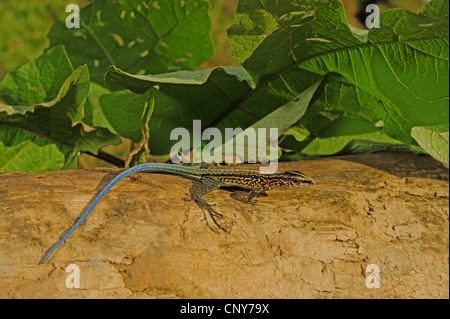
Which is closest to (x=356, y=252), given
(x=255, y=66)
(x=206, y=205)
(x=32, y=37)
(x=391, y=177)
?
(x=391, y=177)

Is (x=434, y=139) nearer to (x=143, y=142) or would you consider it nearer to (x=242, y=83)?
(x=242, y=83)

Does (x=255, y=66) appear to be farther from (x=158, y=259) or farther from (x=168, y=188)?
(x=158, y=259)

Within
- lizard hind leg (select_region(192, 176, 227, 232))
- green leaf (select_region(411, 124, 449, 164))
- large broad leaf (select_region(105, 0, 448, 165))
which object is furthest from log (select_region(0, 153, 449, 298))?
large broad leaf (select_region(105, 0, 448, 165))

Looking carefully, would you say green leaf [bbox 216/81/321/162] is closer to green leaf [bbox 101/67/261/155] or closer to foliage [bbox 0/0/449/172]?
foliage [bbox 0/0/449/172]

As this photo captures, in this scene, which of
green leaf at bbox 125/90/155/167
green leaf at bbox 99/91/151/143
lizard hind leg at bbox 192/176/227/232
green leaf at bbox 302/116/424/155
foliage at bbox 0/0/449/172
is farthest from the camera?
green leaf at bbox 302/116/424/155

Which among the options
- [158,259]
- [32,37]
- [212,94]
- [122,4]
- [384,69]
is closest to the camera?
[158,259]

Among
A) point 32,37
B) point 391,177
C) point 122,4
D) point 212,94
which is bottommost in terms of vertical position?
point 391,177

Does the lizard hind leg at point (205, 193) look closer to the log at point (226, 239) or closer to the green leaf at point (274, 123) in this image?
the log at point (226, 239)
